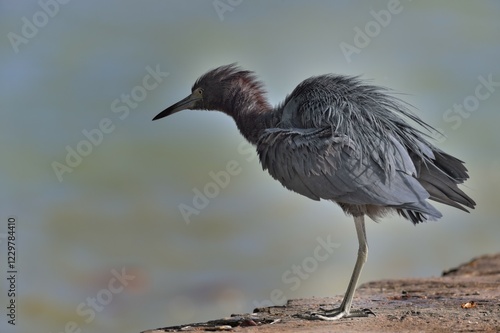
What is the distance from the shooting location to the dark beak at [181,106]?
1061 cm

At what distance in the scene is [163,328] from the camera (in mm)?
8117

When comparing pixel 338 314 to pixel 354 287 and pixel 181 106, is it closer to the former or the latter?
pixel 354 287

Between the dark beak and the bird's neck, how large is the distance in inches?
26.2

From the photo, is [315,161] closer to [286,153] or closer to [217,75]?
[286,153]

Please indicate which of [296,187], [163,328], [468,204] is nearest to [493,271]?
[468,204]

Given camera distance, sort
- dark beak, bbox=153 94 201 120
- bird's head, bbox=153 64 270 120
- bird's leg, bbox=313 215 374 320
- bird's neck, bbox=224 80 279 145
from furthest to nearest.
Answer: dark beak, bbox=153 94 201 120 < bird's head, bbox=153 64 270 120 < bird's neck, bbox=224 80 279 145 < bird's leg, bbox=313 215 374 320

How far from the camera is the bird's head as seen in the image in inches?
395

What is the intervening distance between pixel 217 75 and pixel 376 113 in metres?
2.41

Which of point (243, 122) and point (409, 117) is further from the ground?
point (243, 122)

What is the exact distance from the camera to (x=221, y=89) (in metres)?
10.2

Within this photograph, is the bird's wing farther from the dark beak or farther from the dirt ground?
the dark beak

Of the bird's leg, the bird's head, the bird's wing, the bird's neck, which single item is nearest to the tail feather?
the bird's wing

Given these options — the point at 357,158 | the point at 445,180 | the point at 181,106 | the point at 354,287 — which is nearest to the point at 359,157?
the point at 357,158

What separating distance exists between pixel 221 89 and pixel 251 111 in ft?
2.09
